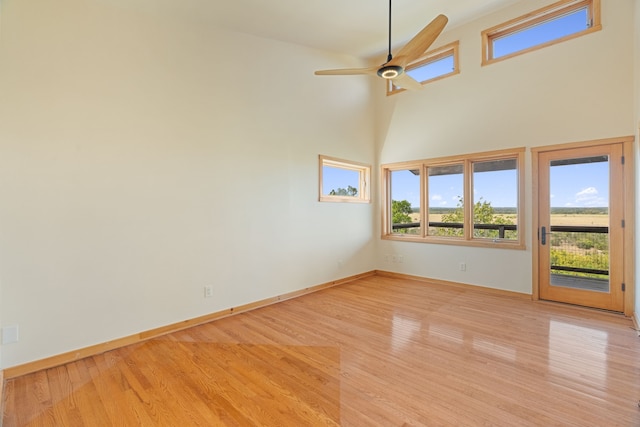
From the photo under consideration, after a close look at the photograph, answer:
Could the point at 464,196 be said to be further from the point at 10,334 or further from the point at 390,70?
the point at 10,334

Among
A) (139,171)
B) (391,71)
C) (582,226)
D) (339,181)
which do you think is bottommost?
(582,226)

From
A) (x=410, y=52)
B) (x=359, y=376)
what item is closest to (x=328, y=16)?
(x=410, y=52)

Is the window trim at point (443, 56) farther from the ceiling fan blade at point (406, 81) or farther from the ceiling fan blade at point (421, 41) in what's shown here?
the ceiling fan blade at point (421, 41)

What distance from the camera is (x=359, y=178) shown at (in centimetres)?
562

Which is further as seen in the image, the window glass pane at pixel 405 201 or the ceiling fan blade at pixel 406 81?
the window glass pane at pixel 405 201

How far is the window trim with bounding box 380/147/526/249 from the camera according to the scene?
4.20m

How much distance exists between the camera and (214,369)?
93.0 inches

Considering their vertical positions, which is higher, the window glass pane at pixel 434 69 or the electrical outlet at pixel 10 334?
the window glass pane at pixel 434 69

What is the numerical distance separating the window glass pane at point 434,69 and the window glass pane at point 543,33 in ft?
2.19

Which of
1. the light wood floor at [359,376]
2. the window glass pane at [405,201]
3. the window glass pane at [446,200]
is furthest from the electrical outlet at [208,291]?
the window glass pane at [446,200]

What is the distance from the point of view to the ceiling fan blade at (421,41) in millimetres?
2449

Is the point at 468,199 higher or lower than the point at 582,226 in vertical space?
higher

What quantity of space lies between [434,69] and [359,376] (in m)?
5.00

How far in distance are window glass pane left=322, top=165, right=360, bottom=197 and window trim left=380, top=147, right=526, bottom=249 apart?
598 mm
